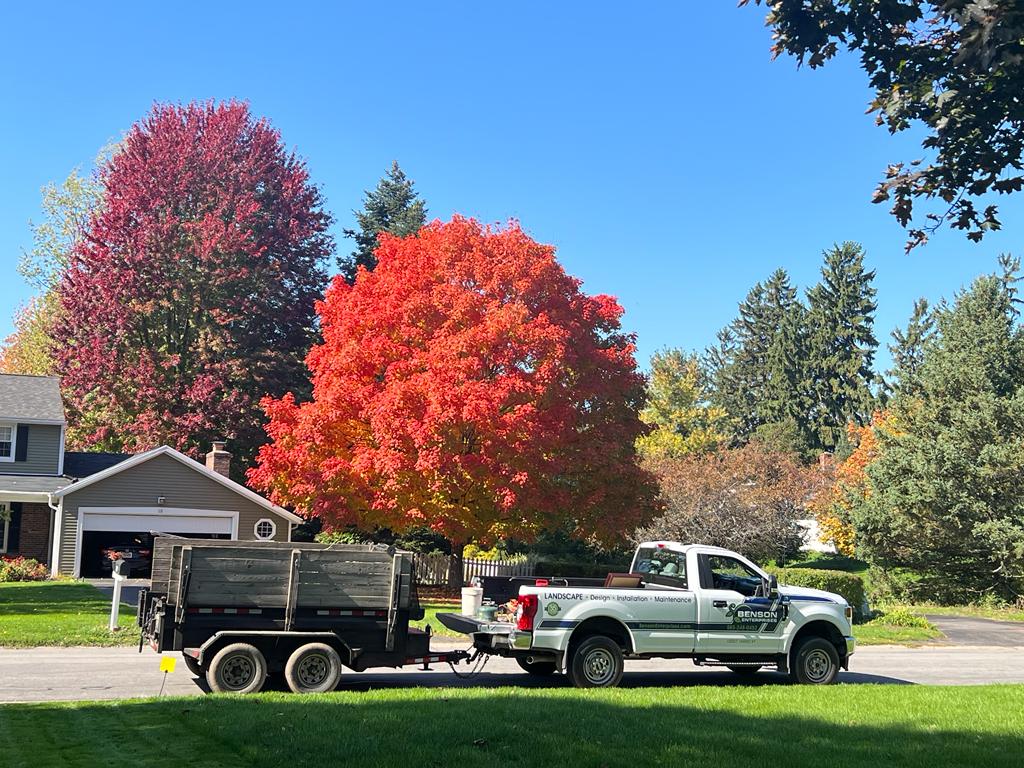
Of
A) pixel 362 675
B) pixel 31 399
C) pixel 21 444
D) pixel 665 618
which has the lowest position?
pixel 362 675

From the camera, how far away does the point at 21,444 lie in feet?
122

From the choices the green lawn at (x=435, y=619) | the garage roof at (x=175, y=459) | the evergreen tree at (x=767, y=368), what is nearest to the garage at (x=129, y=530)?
the garage roof at (x=175, y=459)

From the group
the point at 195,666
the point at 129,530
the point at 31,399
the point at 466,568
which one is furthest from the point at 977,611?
the point at 31,399

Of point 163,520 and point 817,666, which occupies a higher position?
point 163,520

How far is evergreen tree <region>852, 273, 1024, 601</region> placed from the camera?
1551 inches

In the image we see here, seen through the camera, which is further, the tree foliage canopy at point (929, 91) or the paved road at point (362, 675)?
the paved road at point (362, 675)

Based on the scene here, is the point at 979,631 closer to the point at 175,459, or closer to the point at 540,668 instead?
the point at 540,668

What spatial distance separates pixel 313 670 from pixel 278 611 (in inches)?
36.5

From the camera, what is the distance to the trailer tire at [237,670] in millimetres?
12945

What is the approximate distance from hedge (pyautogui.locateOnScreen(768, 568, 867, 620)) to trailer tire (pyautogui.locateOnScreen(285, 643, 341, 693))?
18.6 metres

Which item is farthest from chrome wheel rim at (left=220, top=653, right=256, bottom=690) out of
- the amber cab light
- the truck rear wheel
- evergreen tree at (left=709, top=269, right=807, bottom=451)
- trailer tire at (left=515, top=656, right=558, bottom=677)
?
evergreen tree at (left=709, top=269, right=807, bottom=451)

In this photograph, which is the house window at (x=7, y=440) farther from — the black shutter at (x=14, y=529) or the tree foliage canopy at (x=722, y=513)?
the tree foliage canopy at (x=722, y=513)

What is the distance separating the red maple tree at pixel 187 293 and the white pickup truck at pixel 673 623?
33.5 meters

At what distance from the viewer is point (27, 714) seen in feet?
35.5
